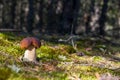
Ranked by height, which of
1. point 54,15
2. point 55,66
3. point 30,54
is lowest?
point 54,15

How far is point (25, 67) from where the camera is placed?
146 inches

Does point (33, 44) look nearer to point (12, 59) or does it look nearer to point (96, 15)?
point (12, 59)

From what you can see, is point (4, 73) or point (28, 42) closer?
point (4, 73)

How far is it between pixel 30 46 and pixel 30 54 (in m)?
0.11

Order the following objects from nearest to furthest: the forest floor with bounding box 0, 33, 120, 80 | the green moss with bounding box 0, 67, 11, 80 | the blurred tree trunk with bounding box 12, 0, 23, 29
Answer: the green moss with bounding box 0, 67, 11, 80 → the forest floor with bounding box 0, 33, 120, 80 → the blurred tree trunk with bounding box 12, 0, 23, 29

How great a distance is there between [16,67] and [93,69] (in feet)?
3.75

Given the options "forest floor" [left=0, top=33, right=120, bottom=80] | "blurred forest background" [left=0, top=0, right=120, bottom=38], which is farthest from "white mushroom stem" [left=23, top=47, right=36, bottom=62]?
"blurred forest background" [left=0, top=0, right=120, bottom=38]

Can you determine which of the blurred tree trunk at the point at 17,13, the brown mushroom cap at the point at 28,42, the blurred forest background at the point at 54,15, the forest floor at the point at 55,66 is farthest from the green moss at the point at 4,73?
the blurred tree trunk at the point at 17,13

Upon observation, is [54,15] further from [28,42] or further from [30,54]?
[28,42]

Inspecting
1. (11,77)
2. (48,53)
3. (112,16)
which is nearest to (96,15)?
(48,53)

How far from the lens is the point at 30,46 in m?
4.01

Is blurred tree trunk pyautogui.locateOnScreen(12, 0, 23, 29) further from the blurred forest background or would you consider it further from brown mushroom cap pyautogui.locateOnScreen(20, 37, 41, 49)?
brown mushroom cap pyautogui.locateOnScreen(20, 37, 41, 49)

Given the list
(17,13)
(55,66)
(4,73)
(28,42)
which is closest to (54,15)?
(17,13)

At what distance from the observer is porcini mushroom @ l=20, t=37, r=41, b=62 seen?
3856 mm
